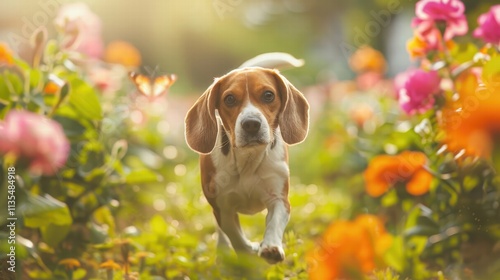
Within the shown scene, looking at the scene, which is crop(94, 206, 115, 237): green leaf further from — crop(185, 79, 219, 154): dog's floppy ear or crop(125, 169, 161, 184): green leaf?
crop(185, 79, 219, 154): dog's floppy ear

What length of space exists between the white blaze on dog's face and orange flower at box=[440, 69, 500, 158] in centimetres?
45

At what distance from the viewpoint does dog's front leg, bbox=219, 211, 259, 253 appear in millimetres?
1945

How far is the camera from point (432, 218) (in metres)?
2.63

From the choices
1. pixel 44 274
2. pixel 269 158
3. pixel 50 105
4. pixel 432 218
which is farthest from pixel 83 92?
pixel 432 218

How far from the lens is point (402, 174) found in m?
2.83

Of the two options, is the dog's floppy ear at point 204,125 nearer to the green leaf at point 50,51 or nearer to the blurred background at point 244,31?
the green leaf at point 50,51

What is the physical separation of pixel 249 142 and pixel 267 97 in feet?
0.38

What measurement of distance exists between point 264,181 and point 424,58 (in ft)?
3.99

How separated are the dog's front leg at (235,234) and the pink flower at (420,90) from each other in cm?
95

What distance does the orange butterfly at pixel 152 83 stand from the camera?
79.5 inches

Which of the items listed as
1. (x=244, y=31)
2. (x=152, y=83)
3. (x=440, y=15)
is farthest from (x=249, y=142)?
(x=244, y=31)

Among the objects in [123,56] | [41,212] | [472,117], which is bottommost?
[123,56]

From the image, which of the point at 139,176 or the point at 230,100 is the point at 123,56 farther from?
the point at 230,100

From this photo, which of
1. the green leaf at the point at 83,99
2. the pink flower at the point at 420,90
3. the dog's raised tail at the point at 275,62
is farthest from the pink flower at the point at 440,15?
the green leaf at the point at 83,99
